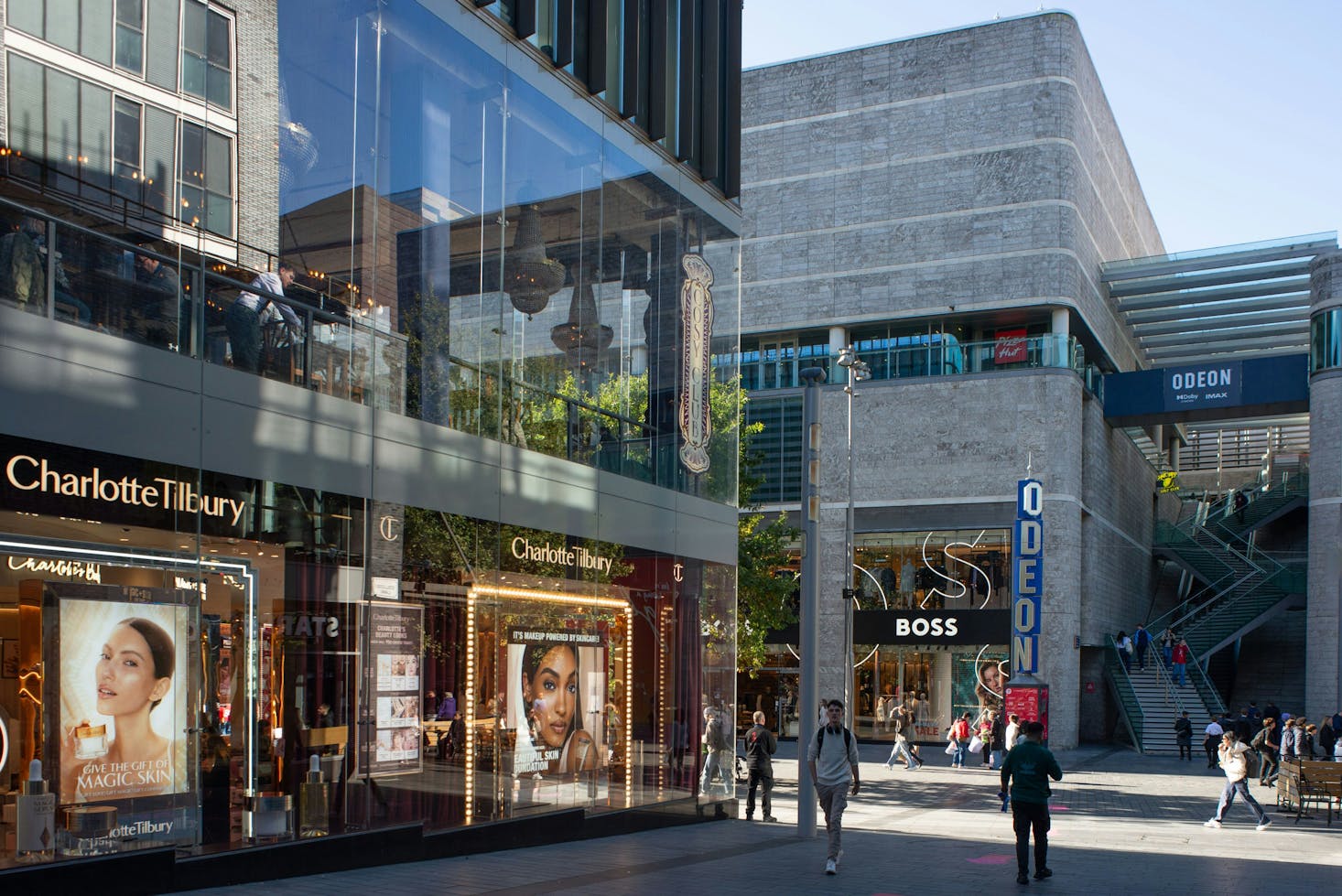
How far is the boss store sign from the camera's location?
44.3 meters

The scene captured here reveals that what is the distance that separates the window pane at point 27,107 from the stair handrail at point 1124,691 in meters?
39.8

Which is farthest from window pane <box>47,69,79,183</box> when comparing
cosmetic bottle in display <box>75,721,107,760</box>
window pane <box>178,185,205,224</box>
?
cosmetic bottle in display <box>75,721,107,760</box>

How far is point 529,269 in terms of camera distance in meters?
17.0

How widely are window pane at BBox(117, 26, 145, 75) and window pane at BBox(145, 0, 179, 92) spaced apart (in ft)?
0.26

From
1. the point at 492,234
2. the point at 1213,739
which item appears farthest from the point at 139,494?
the point at 1213,739

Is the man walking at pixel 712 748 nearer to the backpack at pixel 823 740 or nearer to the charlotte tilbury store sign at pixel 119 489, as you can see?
the backpack at pixel 823 740

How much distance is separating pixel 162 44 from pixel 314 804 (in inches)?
277

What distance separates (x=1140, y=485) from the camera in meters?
57.8

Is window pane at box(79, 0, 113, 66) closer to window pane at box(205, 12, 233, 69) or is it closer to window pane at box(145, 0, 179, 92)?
window pane at box(145, 0, 179, 92)

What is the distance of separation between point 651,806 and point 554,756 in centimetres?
292

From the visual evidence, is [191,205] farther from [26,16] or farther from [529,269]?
[529,269]

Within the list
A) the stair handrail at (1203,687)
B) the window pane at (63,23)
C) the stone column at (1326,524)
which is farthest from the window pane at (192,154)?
the stone column at (1326,524)

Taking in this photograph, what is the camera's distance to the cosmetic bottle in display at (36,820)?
32.3 ft

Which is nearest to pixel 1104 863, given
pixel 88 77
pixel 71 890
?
pixel 71 890
